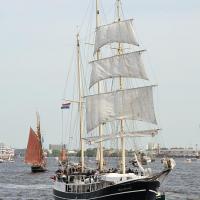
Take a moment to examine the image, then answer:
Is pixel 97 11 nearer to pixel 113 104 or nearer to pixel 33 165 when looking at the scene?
pixel 113 104

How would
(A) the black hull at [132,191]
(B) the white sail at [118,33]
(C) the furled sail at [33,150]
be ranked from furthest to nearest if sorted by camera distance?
(C) the furled sail at [33,150] < (B) the white sail at [118,33] < (A) the black hull at [132,191]

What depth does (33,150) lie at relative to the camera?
150 m

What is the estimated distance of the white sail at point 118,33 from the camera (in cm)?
7088

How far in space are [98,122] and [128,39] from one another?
9342 millimetres

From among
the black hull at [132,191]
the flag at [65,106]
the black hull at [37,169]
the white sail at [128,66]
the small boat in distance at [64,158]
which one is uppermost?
the white sail at [128,66]

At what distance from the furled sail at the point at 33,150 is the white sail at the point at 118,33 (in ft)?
261

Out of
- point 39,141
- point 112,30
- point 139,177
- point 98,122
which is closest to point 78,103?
point 98,122

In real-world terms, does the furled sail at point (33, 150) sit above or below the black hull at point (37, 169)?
above

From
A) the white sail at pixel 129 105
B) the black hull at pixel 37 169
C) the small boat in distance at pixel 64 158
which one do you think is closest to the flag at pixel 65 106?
the small boat in distance at pixel 64 158

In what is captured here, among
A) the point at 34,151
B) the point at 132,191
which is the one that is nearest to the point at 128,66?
the point at 132,191

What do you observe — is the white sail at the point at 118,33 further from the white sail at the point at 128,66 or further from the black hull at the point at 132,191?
the black hull at the point at 132,191

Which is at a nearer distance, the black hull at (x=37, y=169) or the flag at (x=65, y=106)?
the flag at (x=65, y=106)

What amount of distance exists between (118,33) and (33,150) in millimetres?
82671

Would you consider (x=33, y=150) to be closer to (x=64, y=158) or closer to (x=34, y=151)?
(x=34, y=151)
